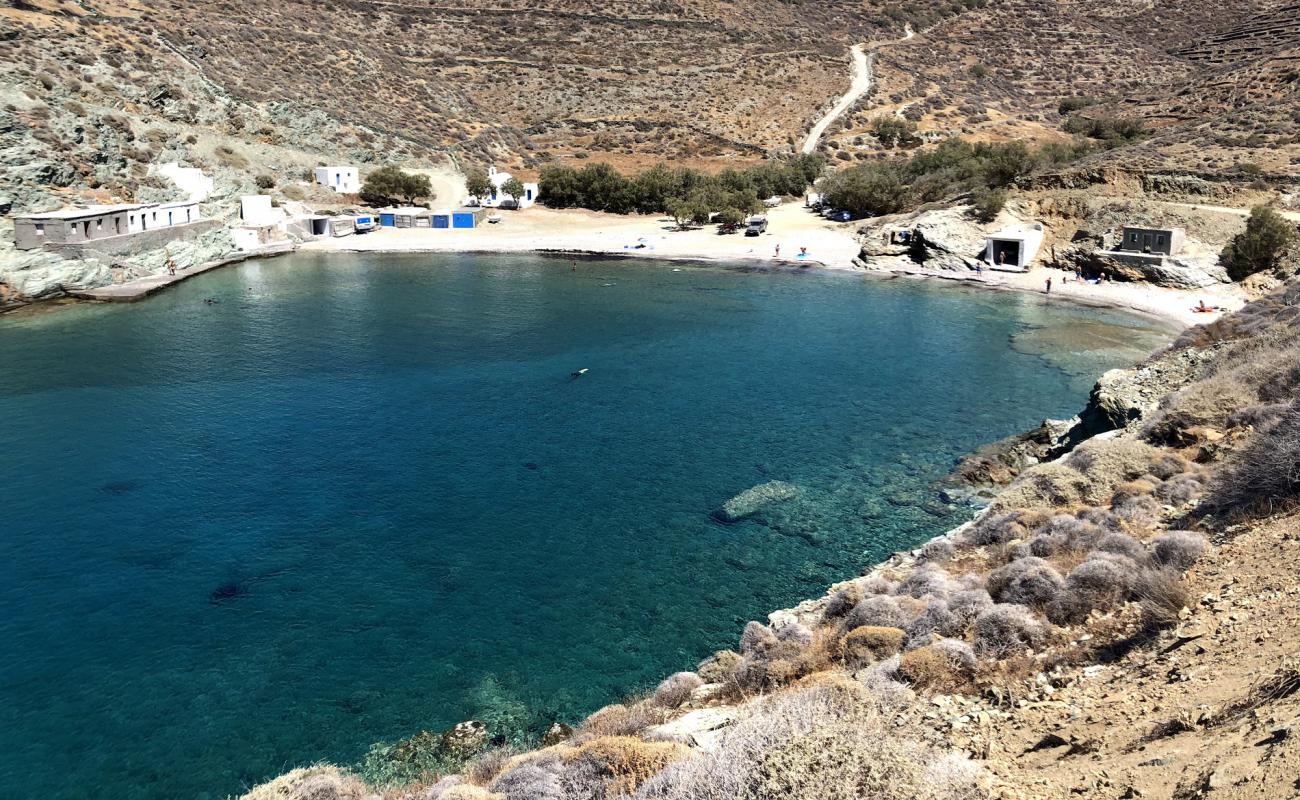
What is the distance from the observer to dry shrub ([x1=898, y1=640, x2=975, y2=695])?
11.2 meters

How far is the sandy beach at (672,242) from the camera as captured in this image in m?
58.9

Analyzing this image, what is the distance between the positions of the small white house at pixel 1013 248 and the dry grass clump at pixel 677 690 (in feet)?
170

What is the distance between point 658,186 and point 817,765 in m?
80.1

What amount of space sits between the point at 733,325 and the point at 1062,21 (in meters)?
104

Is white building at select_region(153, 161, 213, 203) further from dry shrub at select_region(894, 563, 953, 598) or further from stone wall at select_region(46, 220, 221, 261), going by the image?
dry shrub at select_region(894, 563, 953, 598)

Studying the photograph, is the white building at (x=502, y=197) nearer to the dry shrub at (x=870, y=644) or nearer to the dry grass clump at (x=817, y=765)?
the dry shrub at (x=870, y=644)

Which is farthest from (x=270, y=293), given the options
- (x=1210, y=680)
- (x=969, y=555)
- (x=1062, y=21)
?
(x=1062, y=21)

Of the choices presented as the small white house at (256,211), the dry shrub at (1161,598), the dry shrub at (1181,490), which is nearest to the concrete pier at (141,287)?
the small white house at (256,211)

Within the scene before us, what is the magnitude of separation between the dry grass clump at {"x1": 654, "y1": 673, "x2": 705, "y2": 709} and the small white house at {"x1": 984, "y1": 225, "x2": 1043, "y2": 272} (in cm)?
5187

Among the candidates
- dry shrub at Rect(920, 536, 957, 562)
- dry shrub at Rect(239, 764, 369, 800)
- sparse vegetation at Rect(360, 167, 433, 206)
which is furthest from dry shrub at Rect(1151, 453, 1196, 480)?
sparse vegetation at Rect(360, 167, 433, 206)

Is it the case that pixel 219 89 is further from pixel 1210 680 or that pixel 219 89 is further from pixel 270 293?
pixel 1210 680

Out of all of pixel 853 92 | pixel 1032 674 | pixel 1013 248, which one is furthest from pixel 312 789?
pixel 853 92

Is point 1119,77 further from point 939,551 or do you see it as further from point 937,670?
point 937,670

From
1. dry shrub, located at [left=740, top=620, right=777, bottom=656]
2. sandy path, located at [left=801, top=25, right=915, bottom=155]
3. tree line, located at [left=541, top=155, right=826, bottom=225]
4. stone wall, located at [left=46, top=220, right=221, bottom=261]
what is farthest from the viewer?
sandy path, located at [left=801, top=25, right=915, bottom=155]
